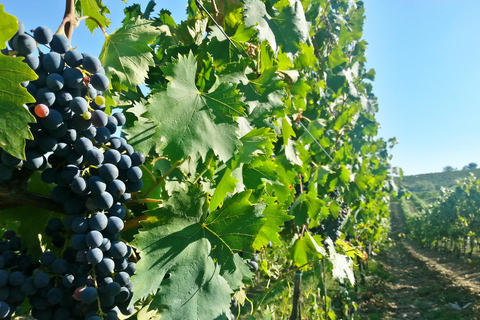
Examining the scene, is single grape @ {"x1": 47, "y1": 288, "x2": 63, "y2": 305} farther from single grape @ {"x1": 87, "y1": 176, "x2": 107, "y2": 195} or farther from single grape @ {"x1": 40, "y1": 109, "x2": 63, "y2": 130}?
single grape @ {"x1": 40, "y1": 109, "x2": 63, "y2": 130}

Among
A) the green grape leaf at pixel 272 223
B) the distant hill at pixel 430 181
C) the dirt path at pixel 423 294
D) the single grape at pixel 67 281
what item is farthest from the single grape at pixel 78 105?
the distant hill at pixel 430 181

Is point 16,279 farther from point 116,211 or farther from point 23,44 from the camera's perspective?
point 23,44

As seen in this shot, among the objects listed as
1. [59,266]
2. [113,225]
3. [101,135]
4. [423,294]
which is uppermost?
[101,135]

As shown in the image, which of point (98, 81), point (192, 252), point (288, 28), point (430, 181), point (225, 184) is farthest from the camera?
point (430, 181)

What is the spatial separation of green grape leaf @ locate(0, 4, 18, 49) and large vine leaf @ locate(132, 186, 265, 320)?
56cm

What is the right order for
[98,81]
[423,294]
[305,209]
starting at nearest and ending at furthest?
1. [98,81]
2. [305,209]
3. [423,294]

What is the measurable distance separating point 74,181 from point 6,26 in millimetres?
392

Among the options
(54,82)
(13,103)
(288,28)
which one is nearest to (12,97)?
(13,103)

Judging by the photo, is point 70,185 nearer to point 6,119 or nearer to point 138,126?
point 6,119

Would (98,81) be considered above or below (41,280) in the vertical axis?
above

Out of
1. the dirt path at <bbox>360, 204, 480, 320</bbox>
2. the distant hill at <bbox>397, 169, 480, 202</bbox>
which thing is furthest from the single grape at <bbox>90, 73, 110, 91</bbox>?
the distant hill at <bbox>397, 169, 480, 202</bbox>

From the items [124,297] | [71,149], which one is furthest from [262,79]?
[124,297]

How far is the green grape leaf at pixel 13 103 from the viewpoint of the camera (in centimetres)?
75

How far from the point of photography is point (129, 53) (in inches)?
50.6
